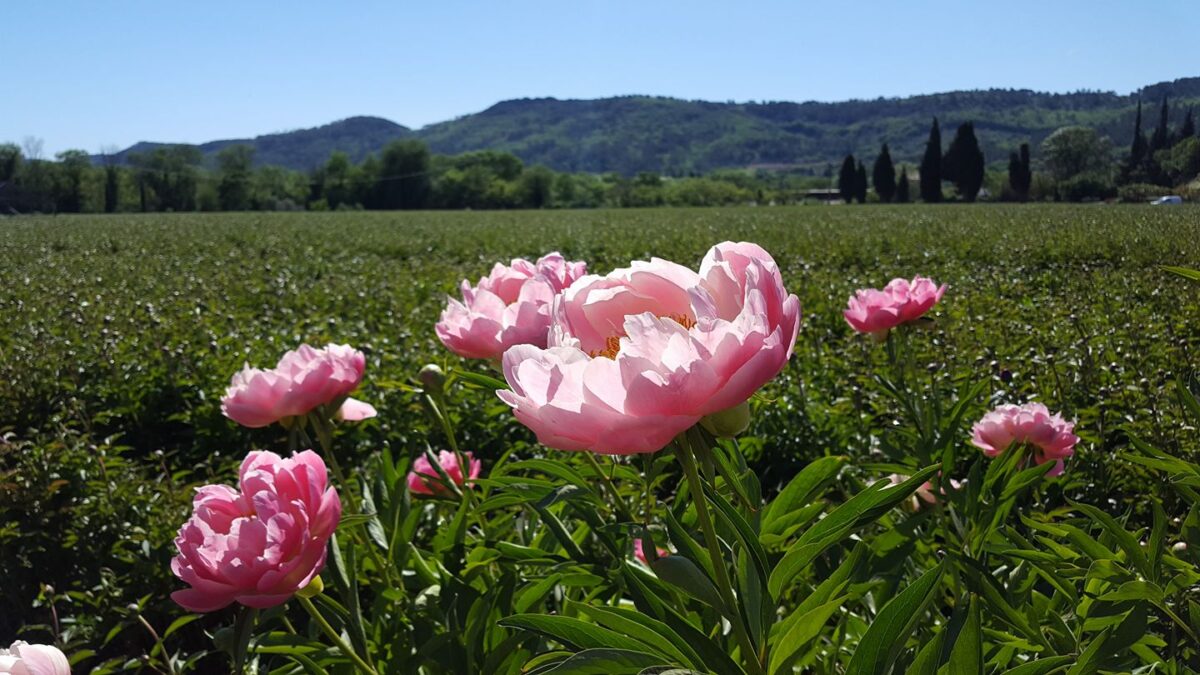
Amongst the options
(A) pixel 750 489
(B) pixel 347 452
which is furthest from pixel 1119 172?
(B) pixel 347 452

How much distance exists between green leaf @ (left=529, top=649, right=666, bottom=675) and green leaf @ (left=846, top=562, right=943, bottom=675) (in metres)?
0.16

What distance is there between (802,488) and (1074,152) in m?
1.24

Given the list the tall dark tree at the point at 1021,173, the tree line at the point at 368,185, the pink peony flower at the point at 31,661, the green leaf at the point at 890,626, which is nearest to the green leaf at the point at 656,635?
the green leaf at the point at 890,626

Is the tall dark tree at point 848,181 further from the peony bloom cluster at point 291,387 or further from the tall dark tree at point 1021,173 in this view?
the peony bloom cluster at point 291,387

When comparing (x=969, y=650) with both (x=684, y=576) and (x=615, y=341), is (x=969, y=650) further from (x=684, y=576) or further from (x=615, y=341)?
(x=615, y=341)

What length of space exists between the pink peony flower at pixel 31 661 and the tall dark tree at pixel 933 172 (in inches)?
1073

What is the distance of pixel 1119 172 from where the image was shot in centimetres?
156

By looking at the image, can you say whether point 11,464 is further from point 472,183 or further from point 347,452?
point 472,183

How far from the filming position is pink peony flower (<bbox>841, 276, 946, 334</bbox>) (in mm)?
1430

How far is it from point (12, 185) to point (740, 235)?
4465 cm

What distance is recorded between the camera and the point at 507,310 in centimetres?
99

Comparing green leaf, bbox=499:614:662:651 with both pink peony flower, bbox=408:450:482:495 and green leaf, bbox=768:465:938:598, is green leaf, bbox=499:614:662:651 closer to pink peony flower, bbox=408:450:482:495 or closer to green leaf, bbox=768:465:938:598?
green leaf, bbox=768:465:938:598

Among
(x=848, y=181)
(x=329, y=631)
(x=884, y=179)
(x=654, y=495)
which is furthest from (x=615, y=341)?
(x=848, y=181)

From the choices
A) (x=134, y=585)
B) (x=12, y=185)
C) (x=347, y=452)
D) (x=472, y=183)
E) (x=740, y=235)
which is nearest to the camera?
(x=134, y=585)
